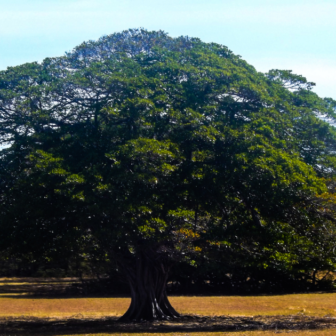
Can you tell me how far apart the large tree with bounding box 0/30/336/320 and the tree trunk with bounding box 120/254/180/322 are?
Result: 0.06 m

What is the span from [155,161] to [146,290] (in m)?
6.00

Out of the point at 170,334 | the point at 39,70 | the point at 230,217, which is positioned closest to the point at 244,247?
the point at 230,217

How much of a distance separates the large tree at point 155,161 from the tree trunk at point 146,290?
2.2 inches

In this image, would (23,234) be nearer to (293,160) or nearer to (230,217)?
(230,217)

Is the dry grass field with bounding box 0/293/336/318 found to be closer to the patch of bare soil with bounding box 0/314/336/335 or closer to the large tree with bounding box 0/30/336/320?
the patch of bare soil with bounding box 0/314/336/335

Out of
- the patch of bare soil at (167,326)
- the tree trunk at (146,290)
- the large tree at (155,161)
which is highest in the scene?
the large tree at (155,161)

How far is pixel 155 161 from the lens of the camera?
15.4 metres

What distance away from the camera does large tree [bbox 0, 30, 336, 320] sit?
15.4 m

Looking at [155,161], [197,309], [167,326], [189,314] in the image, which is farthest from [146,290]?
[197,309]

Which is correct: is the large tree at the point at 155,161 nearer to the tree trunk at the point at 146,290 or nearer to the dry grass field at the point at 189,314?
the tree trunk at the point at 146,290

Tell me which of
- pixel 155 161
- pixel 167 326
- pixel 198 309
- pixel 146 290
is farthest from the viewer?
pixel 198 309

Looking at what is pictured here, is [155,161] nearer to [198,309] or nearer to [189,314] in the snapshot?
[189,314]

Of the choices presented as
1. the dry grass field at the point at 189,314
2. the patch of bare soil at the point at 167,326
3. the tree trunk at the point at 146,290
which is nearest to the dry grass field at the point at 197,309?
the dry grass field at the point at 189,314

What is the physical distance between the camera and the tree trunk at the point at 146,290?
18328 mm
